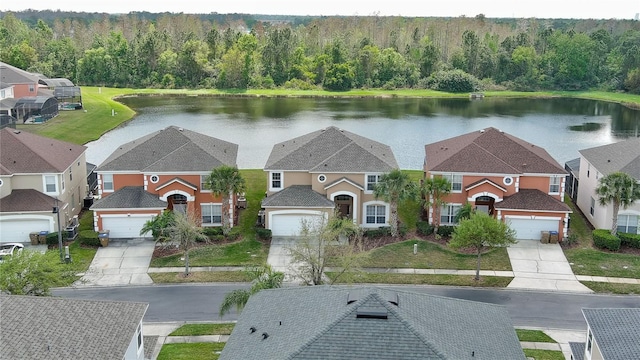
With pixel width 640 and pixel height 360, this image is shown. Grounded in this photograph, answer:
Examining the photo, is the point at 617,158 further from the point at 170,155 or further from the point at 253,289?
the point at 170,155

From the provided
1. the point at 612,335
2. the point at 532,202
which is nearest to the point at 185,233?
the point at 532,202

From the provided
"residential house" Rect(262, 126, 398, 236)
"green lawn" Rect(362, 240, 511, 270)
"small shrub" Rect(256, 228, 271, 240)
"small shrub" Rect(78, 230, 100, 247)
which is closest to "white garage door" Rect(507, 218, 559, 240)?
"green lawn" Rect(362, 240, 511, 270)

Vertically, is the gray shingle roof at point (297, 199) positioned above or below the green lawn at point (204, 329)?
above

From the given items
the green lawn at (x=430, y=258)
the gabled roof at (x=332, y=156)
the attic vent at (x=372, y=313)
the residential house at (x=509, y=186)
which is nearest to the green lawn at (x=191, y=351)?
the attic vent at (x=372, y=313)

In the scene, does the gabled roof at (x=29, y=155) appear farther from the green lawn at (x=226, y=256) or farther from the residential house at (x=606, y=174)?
the residential house at (x=606, y=174)

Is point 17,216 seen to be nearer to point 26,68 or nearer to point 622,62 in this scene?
point 26,68
